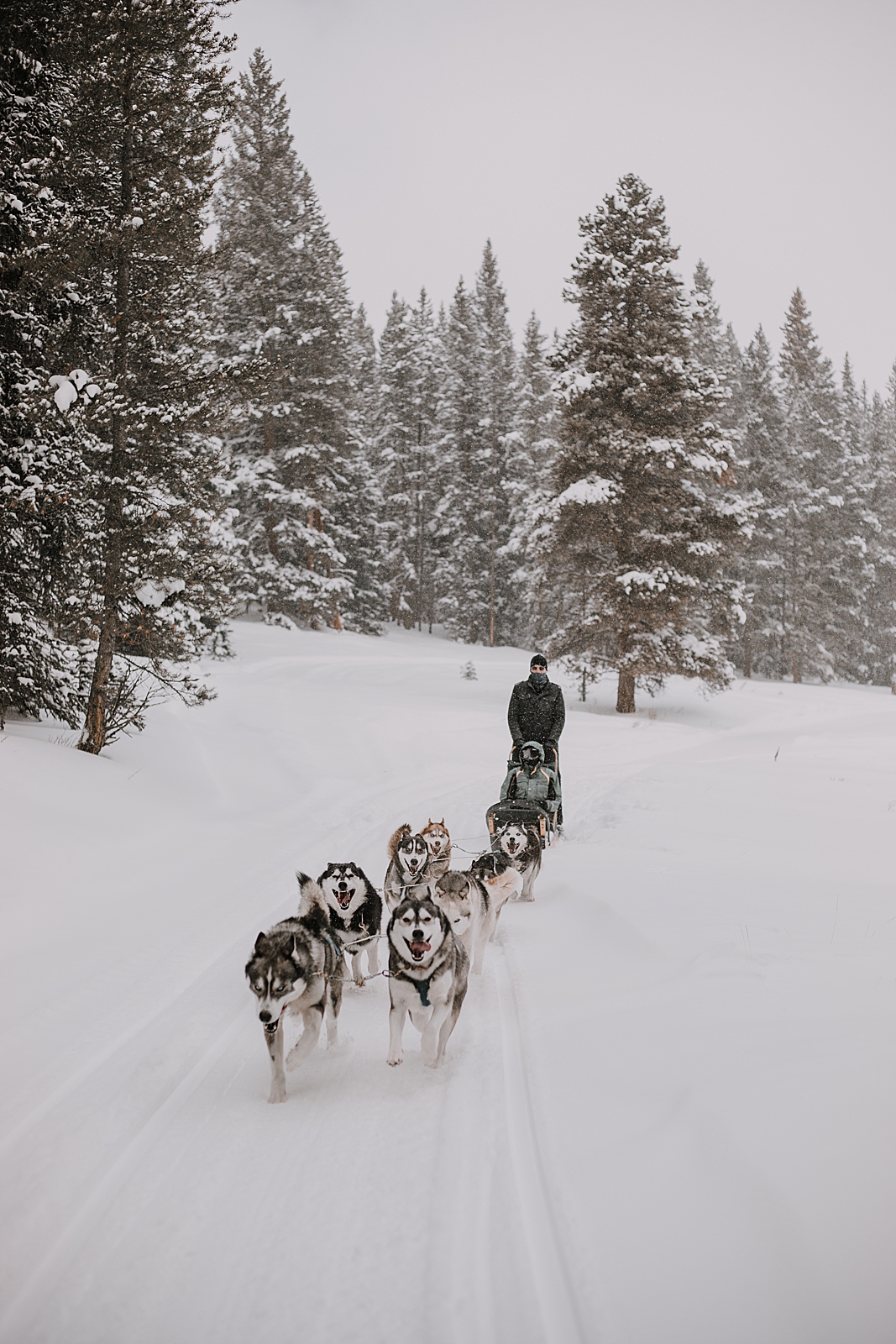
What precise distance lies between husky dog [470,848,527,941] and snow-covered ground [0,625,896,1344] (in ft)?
1.22

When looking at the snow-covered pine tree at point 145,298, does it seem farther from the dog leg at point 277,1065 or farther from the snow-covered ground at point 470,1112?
the dog leg at point 277,1065

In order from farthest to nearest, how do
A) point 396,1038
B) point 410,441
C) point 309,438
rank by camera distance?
1. point 410,441
2. point 309,438
3. point 396,1038

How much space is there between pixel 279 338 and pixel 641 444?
52.8ft

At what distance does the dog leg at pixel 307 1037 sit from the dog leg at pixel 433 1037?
611 millimetres

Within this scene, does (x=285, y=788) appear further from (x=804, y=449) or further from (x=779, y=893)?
(x=804, y=449)

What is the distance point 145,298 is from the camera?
964 cm

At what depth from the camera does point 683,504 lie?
20469 mm

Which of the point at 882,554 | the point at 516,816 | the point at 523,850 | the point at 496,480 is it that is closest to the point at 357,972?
the point at 523,850

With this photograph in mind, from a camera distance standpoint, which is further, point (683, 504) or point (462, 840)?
point (683, 504)

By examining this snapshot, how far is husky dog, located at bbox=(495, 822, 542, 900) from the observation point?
7160mm

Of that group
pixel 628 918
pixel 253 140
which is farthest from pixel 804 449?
pixel 628 918

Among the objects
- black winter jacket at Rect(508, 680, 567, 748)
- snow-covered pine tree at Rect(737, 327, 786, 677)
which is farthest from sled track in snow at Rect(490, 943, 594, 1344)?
snow-covered pine tree at Rect(737, 327, 786, 677)

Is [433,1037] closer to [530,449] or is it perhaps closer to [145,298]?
[145,298]

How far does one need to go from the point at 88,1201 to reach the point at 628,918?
4.23m
